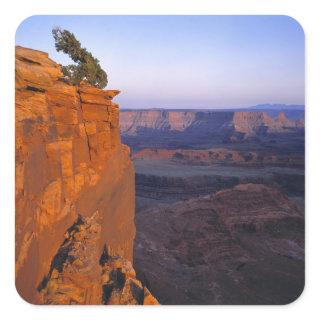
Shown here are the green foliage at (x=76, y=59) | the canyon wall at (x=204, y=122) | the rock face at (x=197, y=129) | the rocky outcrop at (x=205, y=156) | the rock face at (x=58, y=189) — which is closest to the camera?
the rock face at (x=58, y=189)

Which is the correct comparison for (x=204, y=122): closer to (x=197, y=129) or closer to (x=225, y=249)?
(x=197, y=129)

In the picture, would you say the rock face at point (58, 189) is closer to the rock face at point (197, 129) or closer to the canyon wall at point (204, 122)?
the rock face at point (197, 129)

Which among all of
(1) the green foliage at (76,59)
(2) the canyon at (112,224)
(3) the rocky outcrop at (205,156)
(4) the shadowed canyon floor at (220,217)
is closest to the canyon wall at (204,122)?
(4) the shadowed canyon floor at (220,217)

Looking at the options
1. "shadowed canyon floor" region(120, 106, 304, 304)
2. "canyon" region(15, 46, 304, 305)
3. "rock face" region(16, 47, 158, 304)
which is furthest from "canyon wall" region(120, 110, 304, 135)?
"rock face" region(16, 47, 158, 304)

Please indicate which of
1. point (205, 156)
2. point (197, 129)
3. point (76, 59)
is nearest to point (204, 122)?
point (197, 129)
